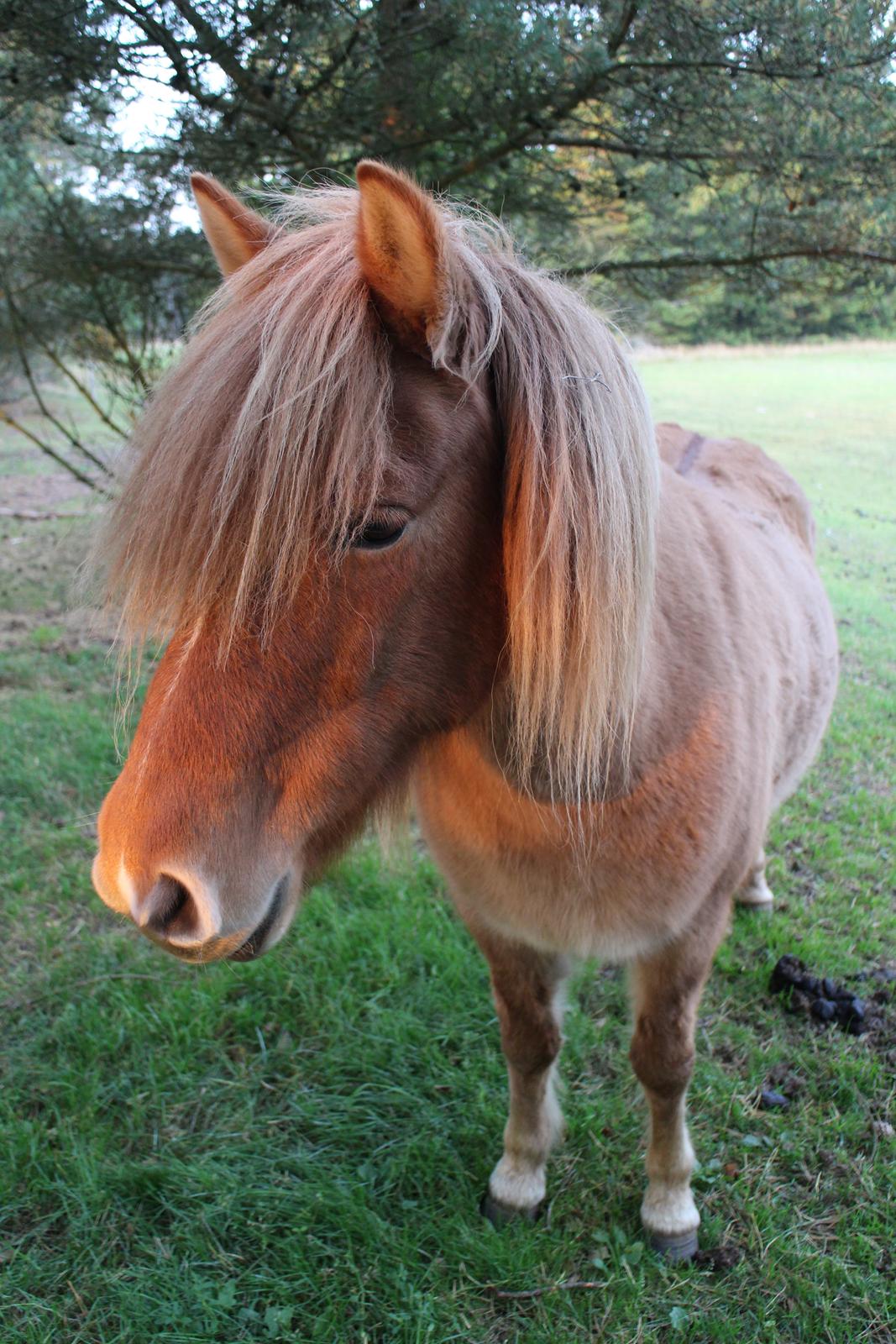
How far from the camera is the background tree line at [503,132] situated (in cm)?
293

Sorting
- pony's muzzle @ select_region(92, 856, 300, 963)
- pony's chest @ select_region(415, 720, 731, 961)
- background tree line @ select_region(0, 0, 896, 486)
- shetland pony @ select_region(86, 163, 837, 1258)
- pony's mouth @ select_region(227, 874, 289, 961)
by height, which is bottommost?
pony's chest @ select_region(415, 720, 731, 961)

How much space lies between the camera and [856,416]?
1284 cm

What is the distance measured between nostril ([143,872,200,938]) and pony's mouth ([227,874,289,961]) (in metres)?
0.12

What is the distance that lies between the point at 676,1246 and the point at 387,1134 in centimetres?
80

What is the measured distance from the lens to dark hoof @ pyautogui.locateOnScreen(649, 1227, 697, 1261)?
202cm

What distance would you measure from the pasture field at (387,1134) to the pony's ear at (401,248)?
121 cm

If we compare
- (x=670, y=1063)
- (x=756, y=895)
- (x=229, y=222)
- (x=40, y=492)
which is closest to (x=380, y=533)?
(x=229, y=222)

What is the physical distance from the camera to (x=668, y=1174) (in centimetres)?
208

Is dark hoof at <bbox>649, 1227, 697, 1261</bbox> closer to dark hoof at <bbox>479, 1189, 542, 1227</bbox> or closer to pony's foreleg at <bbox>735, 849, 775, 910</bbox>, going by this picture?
dark hoof at <bbox>479, 1189, 542, 1227</bbox>

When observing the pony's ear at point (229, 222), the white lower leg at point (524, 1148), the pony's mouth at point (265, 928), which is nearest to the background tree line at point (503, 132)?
the pony's ear at point (229, 222)

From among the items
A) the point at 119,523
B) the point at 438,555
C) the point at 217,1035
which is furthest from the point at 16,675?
the point at 438,555

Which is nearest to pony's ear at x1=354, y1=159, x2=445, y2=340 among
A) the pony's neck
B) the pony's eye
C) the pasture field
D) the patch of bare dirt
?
the pony's eye

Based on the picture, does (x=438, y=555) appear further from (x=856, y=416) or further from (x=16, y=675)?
(x=856, y=416)

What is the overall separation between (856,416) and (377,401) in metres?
13.9
